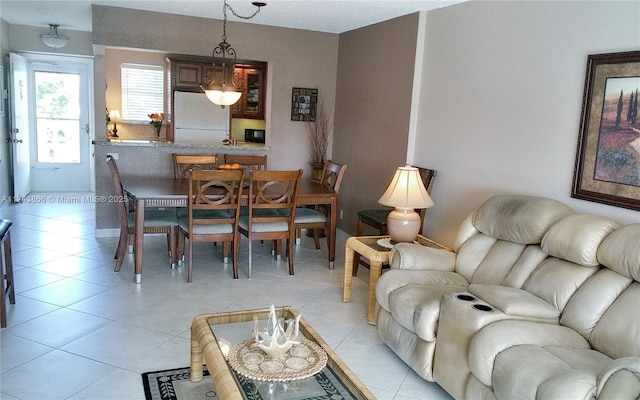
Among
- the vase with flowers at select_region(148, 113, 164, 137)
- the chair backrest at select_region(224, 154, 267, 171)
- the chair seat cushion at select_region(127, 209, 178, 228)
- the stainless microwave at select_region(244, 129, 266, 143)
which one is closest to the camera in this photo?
the chair seat cushion at select_region(127, 209, 178, 228)

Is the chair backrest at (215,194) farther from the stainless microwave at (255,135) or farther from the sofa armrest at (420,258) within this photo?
the stainless microwave at (255,135)

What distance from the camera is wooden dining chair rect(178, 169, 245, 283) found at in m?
3.99

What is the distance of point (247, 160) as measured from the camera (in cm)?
556

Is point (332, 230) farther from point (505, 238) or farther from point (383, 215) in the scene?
point (505, 238)

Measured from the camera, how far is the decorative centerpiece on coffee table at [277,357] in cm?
201

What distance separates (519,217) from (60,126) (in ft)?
23.6

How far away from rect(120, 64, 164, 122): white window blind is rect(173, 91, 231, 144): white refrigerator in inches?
33.6

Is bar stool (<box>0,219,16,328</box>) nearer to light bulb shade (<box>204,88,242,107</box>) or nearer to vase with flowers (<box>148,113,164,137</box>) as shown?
light bulb shade (<box>204,88,242,107</box>)

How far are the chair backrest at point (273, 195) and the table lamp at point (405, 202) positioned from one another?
37.8 inches

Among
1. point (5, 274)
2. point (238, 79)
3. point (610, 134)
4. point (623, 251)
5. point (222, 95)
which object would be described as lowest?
point (5, 274)

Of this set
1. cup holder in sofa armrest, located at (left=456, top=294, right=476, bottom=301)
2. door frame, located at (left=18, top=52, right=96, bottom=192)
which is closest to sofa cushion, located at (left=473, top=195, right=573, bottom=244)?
cup holder in sofa armrest, located at (left=456, top=294, right=476, bottom=301)

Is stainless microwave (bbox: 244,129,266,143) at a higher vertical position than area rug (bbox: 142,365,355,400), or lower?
higher

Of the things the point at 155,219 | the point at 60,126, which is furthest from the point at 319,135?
the point at 60,126

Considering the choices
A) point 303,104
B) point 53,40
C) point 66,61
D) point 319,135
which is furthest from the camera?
point 66,61
